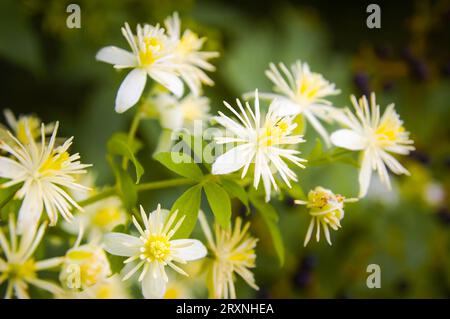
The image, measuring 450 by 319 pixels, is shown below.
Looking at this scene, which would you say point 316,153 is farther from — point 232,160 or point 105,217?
point 105,217

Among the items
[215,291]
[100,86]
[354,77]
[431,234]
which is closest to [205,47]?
[100,86]

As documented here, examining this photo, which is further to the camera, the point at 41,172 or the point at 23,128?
the point at 23,128

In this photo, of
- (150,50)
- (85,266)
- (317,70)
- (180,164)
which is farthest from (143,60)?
(317,70)

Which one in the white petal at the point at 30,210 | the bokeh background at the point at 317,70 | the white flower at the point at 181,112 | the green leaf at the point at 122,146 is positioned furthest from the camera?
the bokeh background at the point at 317,70

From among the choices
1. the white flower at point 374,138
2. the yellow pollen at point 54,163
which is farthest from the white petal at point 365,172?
the yellow pollen at point 54,163

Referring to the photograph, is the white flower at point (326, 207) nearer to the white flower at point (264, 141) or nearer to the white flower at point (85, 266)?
the white flower at point (264, 141)

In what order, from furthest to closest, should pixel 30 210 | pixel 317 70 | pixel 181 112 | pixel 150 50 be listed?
pixel 317 70
pixel 181 112
pixel 150 50
pixel 30 210
